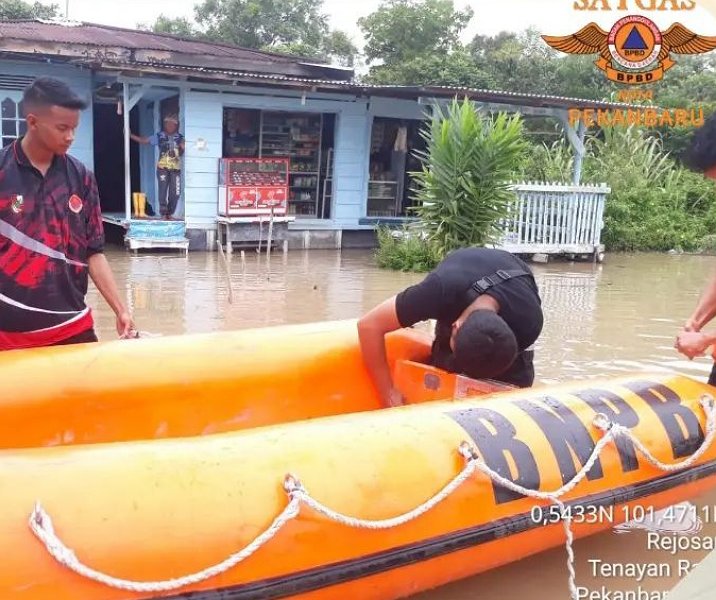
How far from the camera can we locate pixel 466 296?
2.75 m

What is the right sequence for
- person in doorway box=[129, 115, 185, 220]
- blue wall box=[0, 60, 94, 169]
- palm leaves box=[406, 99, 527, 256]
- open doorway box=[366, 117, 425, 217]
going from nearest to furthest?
palm leaves box=[406, 99, 527, 256]
person in doorway box=[129, 115, 185, 220]
blue wall box=[0, 60, 94, 169]
open doorway box=[366, 117, 425, 217]

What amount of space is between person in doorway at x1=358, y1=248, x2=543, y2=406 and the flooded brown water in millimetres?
737

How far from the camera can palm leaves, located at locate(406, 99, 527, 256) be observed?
28.0ft

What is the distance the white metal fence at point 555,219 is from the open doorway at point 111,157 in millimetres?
6040

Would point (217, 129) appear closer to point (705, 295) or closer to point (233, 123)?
point (233, 123)

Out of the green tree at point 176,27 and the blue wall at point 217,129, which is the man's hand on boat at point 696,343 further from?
the green tree at point 176,27

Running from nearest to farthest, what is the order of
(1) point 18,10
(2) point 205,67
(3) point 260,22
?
(2) point 205,67
(1) point 18,10
(3) point 260,22

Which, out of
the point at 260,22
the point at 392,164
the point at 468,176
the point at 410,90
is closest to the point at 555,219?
the point at 410,90

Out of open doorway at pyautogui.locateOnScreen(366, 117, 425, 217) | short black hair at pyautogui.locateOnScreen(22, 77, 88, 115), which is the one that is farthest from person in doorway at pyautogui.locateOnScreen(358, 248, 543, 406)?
open doorway at pyautogui.locateOnScreen(366, 117, 425, 217)

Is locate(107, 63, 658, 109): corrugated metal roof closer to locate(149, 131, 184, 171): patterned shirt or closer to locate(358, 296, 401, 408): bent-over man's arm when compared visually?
locate(149, 131, 184, 171): patterned shirt

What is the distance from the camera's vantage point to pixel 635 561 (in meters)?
2.87

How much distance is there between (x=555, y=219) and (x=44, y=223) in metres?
9.08

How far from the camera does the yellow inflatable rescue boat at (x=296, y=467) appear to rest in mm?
1825

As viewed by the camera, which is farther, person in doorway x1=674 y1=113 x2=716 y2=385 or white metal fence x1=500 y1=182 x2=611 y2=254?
white metal fence x1=500 y1=182 x2=611 y2=254
